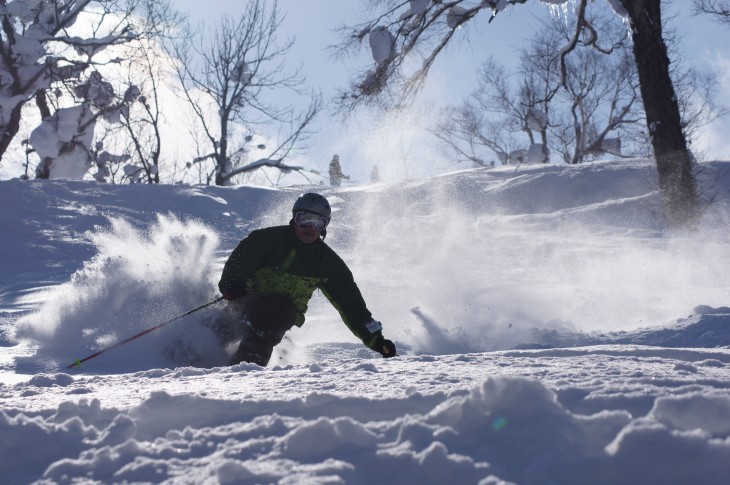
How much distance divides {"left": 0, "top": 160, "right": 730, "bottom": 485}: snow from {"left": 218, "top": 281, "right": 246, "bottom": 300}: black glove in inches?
19.0

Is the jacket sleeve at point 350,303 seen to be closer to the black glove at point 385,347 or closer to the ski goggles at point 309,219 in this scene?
the black glove at point 385,347

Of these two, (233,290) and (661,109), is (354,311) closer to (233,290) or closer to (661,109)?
(233,290)

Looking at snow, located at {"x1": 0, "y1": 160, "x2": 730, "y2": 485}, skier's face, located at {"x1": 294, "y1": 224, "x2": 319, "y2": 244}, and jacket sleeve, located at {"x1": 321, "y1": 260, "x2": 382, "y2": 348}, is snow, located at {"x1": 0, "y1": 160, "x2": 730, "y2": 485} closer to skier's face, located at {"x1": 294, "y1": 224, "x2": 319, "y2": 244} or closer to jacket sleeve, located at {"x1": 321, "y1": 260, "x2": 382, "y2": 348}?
jacket sleeve, located at {"x1": 321, "y1": 260, "x2": 382, "y2": 348}

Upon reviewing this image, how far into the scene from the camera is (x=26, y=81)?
59.4ft

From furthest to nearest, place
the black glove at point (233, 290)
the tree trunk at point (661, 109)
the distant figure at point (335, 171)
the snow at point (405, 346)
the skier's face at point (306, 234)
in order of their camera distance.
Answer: the distant figure at point (335, 171)
the tree trunk at point (661, 109)
the skier's face at point (306, 234)
the black glove at point (233, 290)
the snow at point (405, 346)

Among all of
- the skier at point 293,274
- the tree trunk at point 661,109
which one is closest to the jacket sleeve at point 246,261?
the skier at point 293,274

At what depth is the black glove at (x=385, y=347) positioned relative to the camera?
15.1 feet

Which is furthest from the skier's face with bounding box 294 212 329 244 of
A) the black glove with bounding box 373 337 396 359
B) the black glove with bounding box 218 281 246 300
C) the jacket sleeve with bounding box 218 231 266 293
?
the black glove with bounding box 373 337 396 359

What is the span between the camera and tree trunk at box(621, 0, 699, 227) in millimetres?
10281

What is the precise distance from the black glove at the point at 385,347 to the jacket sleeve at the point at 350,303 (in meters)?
0.07

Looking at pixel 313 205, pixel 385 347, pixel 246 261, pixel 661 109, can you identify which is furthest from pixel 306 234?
pixel 661 109

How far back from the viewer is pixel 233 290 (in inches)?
187

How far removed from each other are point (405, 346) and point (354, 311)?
929 millimetres

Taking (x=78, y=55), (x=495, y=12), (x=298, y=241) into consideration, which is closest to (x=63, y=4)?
(x=78, y=55)
